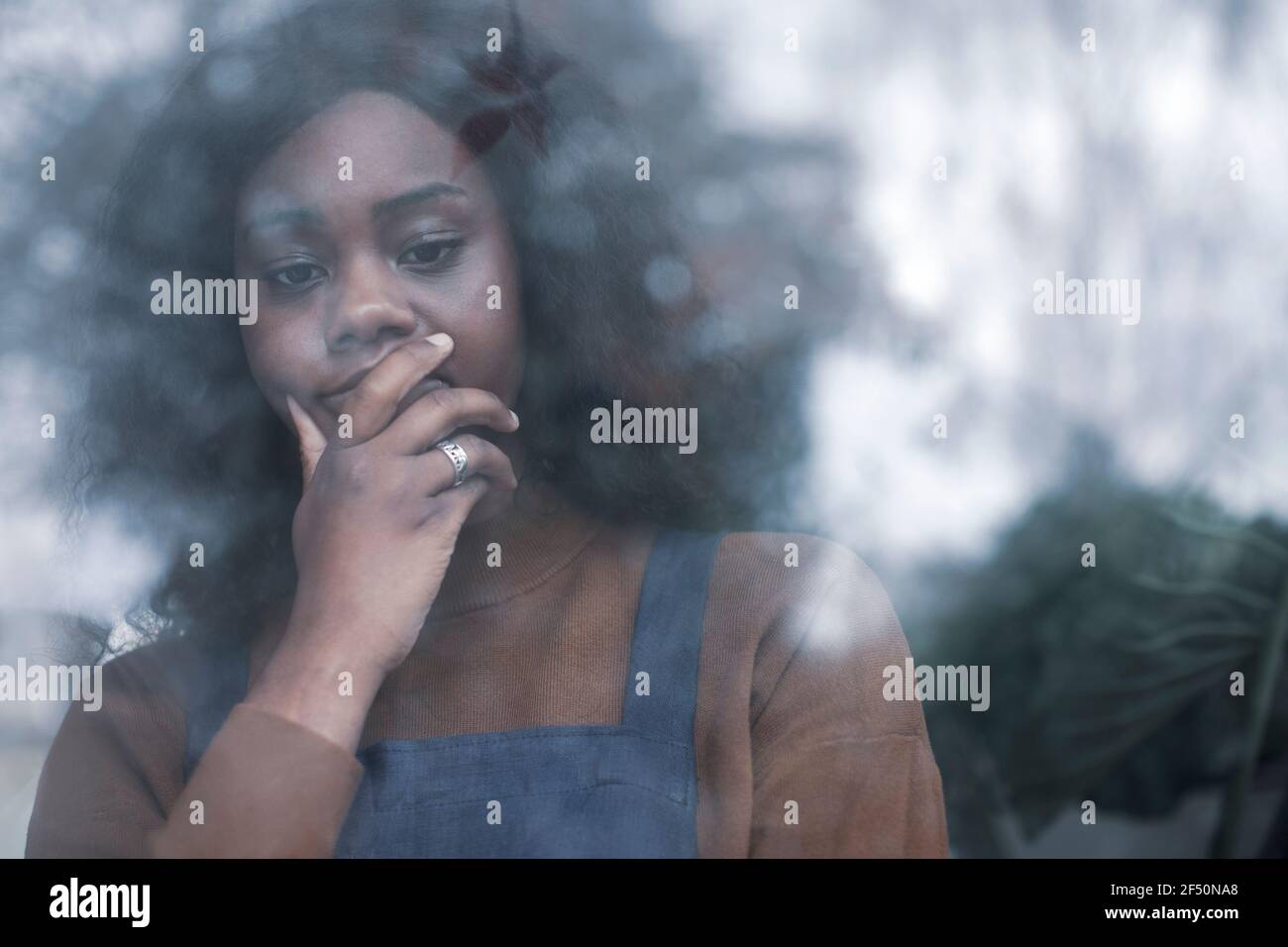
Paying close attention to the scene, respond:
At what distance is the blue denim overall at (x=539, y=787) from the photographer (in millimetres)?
1741

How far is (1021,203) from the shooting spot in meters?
1.96

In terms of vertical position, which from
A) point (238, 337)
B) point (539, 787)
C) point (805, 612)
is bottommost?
point (539, 787)

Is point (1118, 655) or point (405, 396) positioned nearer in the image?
point (405, 396)

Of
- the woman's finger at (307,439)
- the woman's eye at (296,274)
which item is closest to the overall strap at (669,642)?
the woman's finger at (307,439)

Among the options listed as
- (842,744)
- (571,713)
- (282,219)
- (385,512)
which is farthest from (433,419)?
(842,744)

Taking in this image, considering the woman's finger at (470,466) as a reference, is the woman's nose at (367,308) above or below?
above

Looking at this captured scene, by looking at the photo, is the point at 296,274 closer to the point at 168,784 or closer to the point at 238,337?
the point at 238,337

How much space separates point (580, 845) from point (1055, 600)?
0.89 meters

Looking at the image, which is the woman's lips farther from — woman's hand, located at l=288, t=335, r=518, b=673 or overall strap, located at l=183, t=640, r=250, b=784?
overall strap, located at l=183, t=640, r=250, b=784

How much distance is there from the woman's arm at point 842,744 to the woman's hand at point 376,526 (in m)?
0.55

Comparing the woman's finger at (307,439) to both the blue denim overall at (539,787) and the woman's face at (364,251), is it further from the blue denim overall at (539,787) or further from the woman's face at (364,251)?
the blue denim overall at (539,787)

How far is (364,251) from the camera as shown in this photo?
1703mm

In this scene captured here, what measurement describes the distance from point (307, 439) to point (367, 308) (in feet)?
0.75

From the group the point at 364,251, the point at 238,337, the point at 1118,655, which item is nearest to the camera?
the point at 364,251
